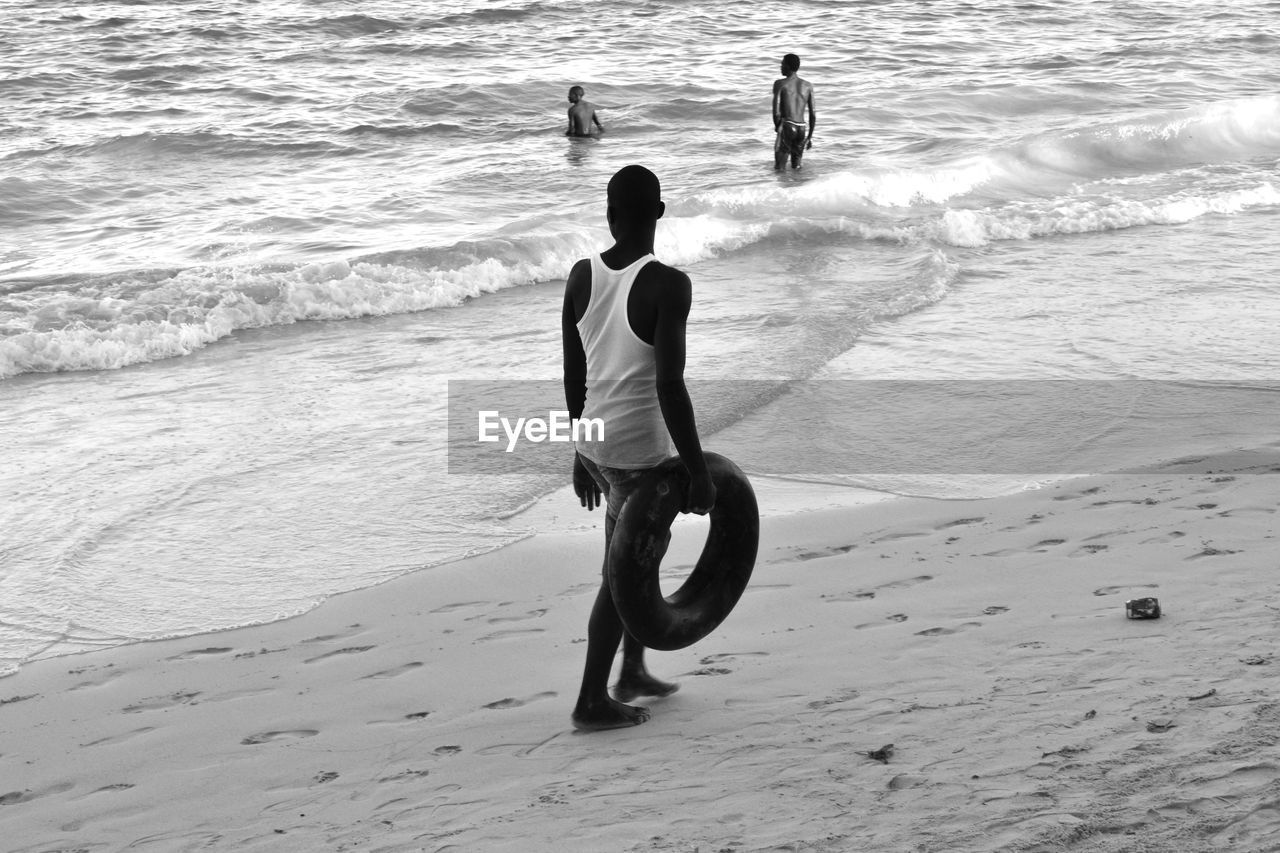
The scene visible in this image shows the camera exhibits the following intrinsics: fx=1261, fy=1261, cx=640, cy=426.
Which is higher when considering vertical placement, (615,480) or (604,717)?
(615,480)

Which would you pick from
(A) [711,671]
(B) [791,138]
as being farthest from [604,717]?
(B) [791,138]

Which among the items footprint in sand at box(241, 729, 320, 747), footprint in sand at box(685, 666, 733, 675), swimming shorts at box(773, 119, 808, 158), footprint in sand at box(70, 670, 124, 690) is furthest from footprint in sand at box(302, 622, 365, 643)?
swimming shorts at box(773, 119, 808, 158)

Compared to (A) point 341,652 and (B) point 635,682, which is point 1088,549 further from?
(A) point 341,652

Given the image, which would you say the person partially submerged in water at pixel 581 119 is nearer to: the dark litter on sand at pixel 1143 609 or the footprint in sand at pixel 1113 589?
the footprint in sand at pixel 1113 589

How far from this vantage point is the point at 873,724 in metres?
3.49

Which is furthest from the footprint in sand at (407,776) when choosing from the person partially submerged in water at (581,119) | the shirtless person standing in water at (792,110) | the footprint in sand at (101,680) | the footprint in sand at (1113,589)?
the person partially submerged in water at (581,119)

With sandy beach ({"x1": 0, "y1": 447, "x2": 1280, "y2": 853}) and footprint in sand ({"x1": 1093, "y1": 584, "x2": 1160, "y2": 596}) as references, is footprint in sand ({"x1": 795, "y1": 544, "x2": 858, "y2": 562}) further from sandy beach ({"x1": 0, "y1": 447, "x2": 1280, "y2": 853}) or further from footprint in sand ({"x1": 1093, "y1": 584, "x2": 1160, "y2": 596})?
footprint in sand ({"x1": 1093, "y1": 584, "x2": 1160, "y2": 596})

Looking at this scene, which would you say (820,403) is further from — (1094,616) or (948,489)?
(1094,616)

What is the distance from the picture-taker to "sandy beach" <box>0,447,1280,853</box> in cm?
297

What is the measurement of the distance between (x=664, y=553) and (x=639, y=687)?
53 centimetres

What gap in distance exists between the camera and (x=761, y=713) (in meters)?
3.68

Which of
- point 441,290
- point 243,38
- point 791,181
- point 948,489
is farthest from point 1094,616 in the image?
point 243,38

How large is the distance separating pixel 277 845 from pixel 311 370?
5.79 metres

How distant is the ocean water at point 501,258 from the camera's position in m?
6.09
